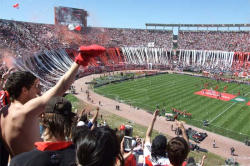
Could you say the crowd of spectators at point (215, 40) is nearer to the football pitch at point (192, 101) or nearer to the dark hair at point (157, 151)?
the football pitch at point (192, 101)

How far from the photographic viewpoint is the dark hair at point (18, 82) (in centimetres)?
371

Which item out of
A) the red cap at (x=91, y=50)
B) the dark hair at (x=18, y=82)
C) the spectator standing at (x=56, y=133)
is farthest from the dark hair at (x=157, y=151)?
the dark hair at (x=18, y=82)

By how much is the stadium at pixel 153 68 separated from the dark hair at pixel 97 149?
54.4 feet

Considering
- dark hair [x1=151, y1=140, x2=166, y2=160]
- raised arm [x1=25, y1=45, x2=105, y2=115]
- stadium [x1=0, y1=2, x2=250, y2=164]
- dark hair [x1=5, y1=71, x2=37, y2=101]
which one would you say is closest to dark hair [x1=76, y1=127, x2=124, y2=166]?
raised arm [x1=25, y1=45, x2=105, y2=115]

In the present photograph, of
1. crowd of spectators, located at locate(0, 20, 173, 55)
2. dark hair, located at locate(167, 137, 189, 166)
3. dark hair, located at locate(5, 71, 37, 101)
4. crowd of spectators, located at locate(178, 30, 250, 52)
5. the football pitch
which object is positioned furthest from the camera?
crowd of spectators, located at locate(178, 30, 250, 52)

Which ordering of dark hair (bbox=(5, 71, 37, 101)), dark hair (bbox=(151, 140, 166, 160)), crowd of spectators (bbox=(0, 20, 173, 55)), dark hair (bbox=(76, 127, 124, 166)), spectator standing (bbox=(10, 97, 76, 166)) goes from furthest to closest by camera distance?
crowd of spectators (bbox=(0, 20, 173, 55)) < dark hair (bbox=(151, 140, 166, 160)) < dark hair (bbox=(5, 71, 37, 101)) < spectator standing (bbox=(10, 97, 76, 166)) < dark hair (bbox=(76, 127, 124, 166))

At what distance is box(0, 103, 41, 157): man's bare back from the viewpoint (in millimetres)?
3535

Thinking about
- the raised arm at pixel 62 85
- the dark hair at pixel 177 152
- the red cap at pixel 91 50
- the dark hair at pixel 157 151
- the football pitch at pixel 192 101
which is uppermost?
the red cap at pixel 91 50

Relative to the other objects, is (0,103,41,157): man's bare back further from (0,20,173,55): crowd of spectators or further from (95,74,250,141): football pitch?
(0,20,173,55): crowd of spectators

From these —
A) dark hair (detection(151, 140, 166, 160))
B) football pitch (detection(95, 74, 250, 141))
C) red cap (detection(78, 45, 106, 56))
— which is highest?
red cap (detection(78, 45, 106, 56))

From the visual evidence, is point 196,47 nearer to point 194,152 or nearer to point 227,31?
point 227,31

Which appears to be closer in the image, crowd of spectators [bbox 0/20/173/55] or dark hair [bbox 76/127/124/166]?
dark hair [bbox 76/127/124/166]

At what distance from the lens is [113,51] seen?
7162cm

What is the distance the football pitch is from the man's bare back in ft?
76.7
